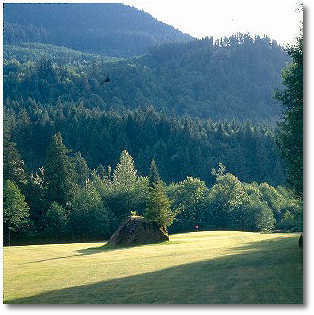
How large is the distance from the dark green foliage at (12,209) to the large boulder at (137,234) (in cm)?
2070

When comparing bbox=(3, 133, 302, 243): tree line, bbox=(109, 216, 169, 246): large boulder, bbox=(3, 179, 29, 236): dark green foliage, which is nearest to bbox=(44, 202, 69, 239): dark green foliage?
bbox=(3, 133, 302, 243): tree line

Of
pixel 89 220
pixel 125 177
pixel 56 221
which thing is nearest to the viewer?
pixel 56 221

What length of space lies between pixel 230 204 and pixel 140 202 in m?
16.2

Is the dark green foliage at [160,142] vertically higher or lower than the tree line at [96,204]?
higher

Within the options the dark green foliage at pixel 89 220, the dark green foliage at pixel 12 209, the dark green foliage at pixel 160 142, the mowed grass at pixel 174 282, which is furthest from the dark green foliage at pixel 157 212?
the dark green foliage at pixel 160 142

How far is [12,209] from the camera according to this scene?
56.0m

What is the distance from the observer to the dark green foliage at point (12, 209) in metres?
55.5

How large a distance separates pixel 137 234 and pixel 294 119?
2238 cm

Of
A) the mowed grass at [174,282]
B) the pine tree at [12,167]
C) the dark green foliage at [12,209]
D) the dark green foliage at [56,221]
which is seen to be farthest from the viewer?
the pine tree at [12,167]

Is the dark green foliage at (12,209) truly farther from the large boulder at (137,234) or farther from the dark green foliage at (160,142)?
the dark green foliage at (160,142)

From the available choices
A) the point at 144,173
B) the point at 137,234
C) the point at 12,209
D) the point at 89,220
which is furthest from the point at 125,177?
the point at 144,173

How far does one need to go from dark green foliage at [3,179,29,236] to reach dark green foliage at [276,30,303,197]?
A: 4098 centimetres

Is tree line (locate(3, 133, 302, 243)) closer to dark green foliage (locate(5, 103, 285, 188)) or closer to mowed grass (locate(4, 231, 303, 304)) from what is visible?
mowed grass (locate(4, 231, 303, 304))

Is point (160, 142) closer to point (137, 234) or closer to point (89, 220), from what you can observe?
point (89, 220)
